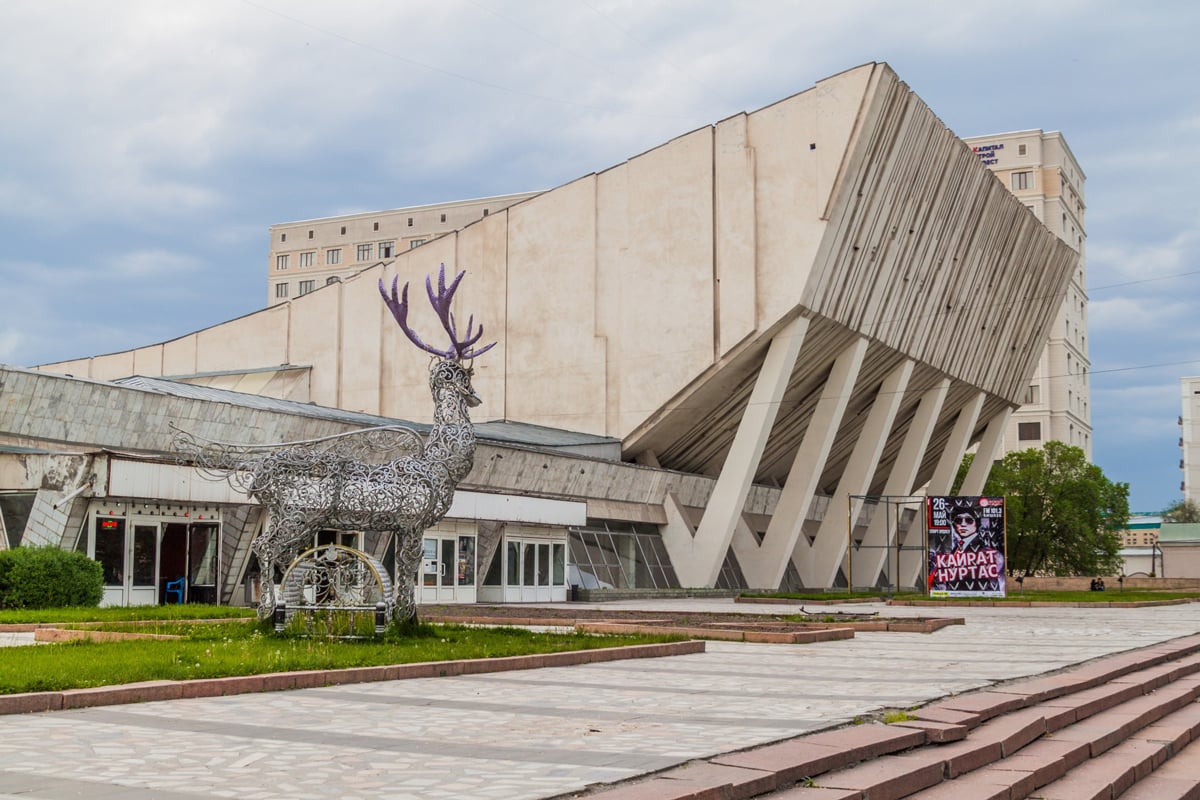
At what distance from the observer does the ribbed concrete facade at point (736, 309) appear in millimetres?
42531

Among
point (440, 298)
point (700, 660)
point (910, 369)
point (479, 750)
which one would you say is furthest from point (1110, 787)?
point (910, 369)

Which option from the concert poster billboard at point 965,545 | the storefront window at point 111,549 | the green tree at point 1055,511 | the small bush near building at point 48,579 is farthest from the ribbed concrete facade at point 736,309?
the small bush near building at point 48,579

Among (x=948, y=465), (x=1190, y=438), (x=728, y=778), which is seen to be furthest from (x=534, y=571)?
(x=1190, y=438)

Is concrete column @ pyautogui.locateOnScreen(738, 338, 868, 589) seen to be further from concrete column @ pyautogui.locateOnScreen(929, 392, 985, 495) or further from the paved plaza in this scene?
the paved plaza

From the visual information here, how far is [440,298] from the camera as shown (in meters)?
17.9

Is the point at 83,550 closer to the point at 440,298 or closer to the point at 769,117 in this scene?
the point at 440,298

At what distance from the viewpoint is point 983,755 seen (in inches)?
324

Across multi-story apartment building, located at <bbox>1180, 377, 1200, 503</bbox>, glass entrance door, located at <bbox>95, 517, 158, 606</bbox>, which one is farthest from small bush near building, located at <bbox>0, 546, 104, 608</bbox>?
multi-story apartment building, located at <bbox>1180, 377, 1200, 503</bbox>

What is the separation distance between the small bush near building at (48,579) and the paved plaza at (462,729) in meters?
13.1

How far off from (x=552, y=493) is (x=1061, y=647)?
939 inches

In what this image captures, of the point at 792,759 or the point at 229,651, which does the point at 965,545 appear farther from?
the point at 792,759

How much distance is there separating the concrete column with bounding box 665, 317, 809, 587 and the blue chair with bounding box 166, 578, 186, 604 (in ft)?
67.3

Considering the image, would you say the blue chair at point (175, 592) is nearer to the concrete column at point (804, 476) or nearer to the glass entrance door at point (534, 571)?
the glass entrance door at point (534, 571)

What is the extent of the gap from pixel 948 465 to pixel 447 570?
112ft
